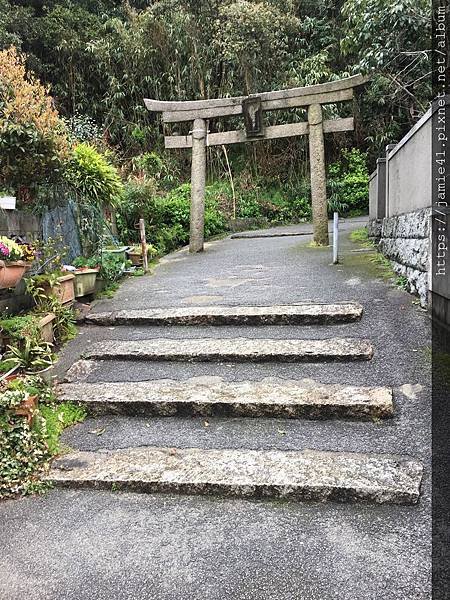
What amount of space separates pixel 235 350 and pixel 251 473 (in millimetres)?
1410

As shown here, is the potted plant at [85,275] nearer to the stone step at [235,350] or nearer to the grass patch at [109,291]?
the grass patch at [109,291]

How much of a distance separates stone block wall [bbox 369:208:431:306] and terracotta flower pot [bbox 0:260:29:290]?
3.39m

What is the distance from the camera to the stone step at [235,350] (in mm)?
3654

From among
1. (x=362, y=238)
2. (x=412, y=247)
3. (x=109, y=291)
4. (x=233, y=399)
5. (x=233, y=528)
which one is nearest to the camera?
(x=233, y=528)

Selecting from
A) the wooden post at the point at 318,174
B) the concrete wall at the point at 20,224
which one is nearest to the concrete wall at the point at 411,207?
the wooden post at the point at 318,174

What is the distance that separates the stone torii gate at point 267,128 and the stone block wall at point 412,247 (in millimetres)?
2312

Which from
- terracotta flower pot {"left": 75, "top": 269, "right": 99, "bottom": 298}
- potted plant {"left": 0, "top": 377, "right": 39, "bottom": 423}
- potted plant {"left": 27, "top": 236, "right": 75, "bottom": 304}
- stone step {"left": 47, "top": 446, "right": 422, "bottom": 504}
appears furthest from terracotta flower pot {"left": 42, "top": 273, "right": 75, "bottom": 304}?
stone step {"left": 47, "top": 446, "right": 422, "bottom": 504}

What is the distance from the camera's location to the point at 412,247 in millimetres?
4715

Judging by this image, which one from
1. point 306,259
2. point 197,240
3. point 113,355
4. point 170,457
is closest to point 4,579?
point 170,457

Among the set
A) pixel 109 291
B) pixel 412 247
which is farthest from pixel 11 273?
pixel 412 247

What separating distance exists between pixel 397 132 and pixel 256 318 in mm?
11735

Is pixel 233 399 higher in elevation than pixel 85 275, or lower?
lower

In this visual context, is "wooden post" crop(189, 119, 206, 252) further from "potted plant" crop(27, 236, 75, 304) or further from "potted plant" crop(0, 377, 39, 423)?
"potted plant" crop(0, 377, 39, 423)

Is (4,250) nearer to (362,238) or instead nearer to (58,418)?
(58,418)
